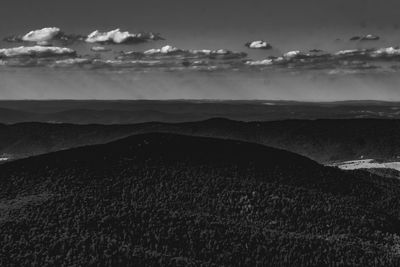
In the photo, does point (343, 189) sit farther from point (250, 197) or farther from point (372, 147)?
point (372, 147)

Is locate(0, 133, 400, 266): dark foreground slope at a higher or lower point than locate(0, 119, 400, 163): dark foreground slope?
higher

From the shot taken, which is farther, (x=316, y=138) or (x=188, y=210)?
(x=316, y=138)

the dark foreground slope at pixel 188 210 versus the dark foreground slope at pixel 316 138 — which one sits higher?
the dark foreground slope at pixel 188 210

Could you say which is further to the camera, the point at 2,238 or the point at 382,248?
the point at 382,248

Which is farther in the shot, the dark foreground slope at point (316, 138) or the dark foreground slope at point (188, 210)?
the dark foreground slope at point (316, 138)

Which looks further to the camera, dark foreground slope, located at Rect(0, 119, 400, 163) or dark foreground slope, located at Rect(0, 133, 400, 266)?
dark foreground slope, located at Rect(0, 119, 400, 163)

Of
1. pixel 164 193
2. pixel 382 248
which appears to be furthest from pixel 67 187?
pixel 382 248

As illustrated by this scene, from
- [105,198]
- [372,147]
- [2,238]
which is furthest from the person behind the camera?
[372,147]

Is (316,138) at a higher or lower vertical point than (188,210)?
lower
